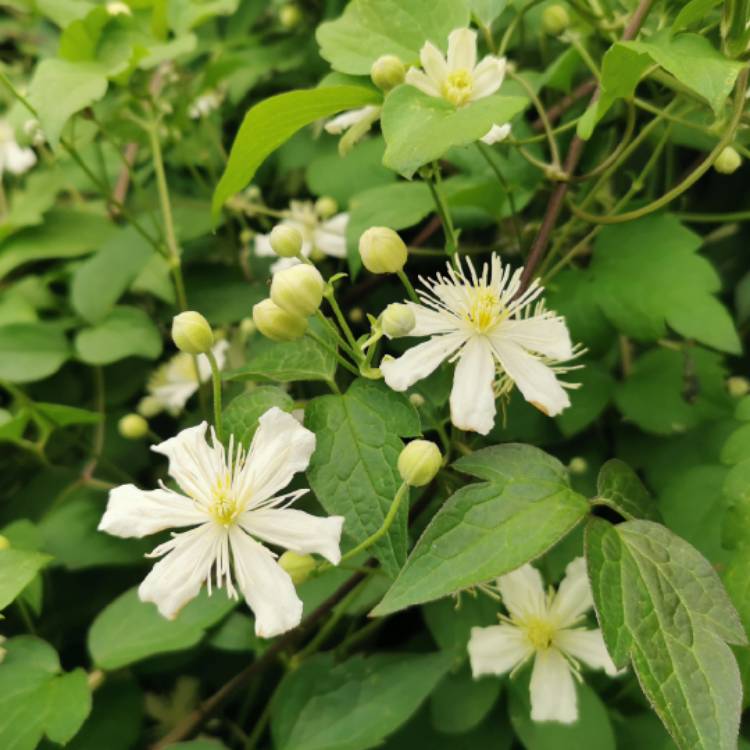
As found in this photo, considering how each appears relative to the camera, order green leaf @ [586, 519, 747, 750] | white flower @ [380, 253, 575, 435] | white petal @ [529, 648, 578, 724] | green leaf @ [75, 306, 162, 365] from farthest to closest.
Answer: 1. green leaf @ [75, 306, 162, 365]
2. white petal @ [529, 648, 578, 724]
3. white flower @ [380, 253, 575, 435]
4. green leaf @ [586, 519, 747, 750]

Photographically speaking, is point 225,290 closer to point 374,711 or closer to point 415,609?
Result: point 415,609

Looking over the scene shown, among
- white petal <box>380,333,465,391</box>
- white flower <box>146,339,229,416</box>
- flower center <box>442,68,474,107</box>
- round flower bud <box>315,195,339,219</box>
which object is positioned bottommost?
white flower <box>146,339,229,416</box>

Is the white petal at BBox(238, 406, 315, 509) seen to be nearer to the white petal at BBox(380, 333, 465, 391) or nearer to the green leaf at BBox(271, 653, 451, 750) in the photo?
the white petal at BBox(380, 333, 465, 391)

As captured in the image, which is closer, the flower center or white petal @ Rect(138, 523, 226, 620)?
white petal @ Rect(138, 523, 226, 620)

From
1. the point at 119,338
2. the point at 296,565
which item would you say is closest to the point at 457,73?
the point at 296,565

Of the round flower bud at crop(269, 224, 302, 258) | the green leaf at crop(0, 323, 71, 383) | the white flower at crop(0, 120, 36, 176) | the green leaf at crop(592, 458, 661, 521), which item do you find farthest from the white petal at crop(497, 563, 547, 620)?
the white flower at crop(0, 120, 36, 176)

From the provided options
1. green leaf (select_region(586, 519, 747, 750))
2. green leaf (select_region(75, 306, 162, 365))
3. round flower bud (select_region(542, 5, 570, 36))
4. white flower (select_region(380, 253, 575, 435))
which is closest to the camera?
green leaf (select_region(586, 519, 747, 750))

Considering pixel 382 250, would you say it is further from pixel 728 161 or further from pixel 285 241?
pixel 728 161

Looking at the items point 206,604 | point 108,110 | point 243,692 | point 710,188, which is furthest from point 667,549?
point 108,110
